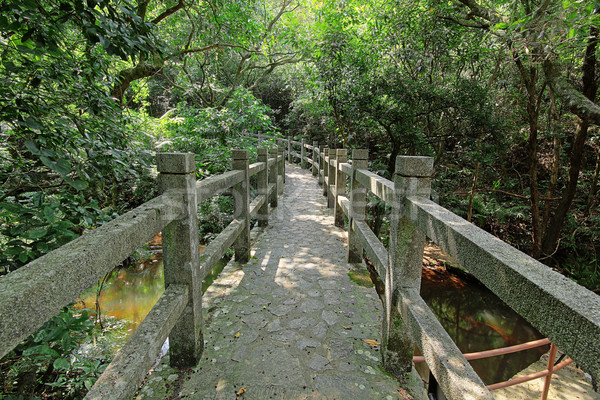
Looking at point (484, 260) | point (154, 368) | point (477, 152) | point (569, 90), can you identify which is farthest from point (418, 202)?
point (477, 152)

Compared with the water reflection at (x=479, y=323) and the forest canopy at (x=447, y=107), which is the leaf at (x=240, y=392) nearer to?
the forest canopy at (x=447, y=107)

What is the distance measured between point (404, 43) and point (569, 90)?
251 centimetres

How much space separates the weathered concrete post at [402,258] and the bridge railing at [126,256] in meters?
1.14

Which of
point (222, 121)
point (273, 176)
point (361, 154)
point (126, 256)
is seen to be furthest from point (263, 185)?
point (126, 256)

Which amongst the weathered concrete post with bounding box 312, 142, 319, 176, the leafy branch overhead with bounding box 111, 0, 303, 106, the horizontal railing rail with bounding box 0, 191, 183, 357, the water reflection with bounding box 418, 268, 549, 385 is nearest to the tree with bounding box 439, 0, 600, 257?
the water reflection with bounding box 418, 268, 549, 385

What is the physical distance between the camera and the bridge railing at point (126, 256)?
670 mm

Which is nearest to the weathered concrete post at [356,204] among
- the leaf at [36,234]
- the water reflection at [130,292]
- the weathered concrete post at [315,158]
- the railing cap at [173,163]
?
the railing cap at [173,163]

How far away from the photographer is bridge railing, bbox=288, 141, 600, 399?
0.62 metres

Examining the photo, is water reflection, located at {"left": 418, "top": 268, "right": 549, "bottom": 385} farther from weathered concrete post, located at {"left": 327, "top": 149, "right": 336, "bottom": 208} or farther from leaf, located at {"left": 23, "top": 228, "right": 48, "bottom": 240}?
leaf, located at {"left": 23, "top": 228, "right": 48, "bottom": 240}

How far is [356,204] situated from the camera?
3.26 m

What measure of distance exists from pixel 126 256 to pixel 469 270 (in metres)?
1.17

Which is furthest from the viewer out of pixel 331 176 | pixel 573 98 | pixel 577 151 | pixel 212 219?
pixel 212 219

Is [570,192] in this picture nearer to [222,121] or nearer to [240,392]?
[240,392]

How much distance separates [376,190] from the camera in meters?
2.29
